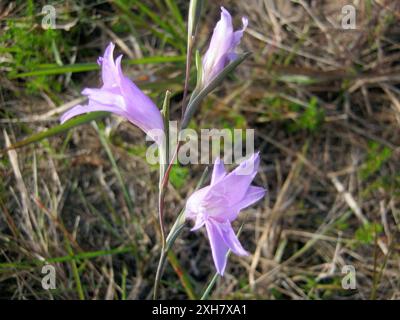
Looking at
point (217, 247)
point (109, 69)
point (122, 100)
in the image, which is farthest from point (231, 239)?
point (109, 69)

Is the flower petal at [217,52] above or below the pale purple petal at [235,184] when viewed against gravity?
above

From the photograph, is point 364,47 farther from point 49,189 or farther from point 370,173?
point 49,189

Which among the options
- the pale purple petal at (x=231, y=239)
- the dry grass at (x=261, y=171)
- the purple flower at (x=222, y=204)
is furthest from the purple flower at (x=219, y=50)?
the dry grass at (x=261, y=171)

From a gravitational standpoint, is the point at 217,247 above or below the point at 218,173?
below

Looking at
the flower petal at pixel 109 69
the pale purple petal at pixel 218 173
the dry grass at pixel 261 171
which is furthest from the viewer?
the dry grass at pixel 261 171

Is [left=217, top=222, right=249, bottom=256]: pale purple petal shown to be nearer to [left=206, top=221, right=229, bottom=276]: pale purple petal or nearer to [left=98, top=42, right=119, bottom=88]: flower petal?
[left=206, top=221, right=229, bottom=276]: pale purple petal

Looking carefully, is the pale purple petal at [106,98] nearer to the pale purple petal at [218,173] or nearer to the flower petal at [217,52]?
the flower petal at [217,52]

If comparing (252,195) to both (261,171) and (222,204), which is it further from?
→ (261,171)
